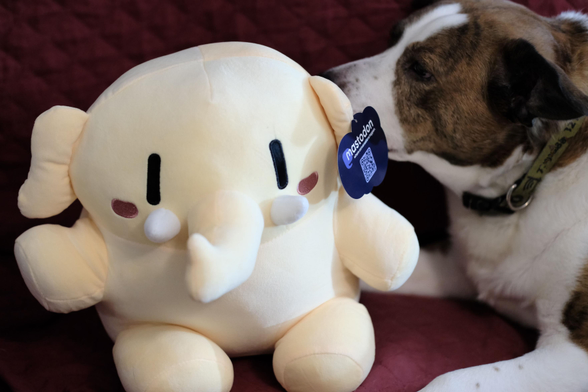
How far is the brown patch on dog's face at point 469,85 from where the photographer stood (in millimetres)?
1079

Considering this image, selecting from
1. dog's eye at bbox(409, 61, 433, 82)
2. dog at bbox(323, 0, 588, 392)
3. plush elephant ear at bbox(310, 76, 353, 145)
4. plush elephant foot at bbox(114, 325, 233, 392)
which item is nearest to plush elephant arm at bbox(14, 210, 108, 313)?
plush elephant foot at bbox(114, 325, 233, 392)

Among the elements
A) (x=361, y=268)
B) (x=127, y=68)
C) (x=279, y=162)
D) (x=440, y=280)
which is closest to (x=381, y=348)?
(x=361, y=268)

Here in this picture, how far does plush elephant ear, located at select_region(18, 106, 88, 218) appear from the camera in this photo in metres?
0.73

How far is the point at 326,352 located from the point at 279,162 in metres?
0.31

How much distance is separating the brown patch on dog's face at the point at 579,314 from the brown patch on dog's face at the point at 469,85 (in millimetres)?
309

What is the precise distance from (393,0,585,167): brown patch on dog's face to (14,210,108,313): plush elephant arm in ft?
2.33

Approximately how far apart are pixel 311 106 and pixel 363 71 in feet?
1.33

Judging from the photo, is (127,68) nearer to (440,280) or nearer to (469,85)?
(469,85)

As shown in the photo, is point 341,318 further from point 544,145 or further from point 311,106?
point 544,145

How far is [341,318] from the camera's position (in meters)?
0.85

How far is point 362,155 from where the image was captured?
82 cm

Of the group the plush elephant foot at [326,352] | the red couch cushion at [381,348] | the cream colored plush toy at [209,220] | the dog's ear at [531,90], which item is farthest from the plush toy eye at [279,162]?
the dog's ear at [531,90]

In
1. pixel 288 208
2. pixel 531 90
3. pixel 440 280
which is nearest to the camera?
pixel 288 208

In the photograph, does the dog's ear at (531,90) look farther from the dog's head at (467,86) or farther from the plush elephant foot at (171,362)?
the plush elephant foot at (171,362)
